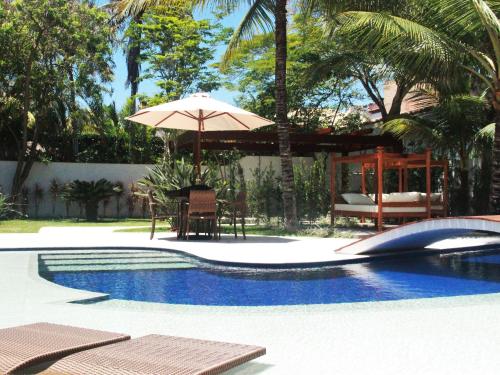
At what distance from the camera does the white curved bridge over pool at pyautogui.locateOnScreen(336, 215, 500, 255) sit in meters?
7.65

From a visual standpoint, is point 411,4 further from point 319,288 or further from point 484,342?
point 484,342

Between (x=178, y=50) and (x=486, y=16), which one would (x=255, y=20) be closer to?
(x=486, y=16)

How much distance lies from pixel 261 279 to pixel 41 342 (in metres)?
4.54

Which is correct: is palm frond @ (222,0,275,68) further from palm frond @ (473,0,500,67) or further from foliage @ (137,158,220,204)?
palm frond @ (473,0,500,67)

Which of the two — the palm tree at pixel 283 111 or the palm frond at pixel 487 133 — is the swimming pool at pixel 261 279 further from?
the palm frond at pixel 487 133

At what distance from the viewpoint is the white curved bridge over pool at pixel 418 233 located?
25.1ft

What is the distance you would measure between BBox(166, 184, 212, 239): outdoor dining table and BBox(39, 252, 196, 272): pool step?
202 centimetres

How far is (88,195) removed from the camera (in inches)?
797

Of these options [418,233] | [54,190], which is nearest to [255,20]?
[418,233]

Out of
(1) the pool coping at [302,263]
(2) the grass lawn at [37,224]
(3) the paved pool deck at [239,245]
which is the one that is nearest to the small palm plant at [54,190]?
(2) the grass lawn at [37,224]

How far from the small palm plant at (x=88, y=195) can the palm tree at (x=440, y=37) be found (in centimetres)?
1097

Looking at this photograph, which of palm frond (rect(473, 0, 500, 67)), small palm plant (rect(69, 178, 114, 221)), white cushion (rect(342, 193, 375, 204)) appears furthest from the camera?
small palm plant (rect(69, 178, 114, 221))

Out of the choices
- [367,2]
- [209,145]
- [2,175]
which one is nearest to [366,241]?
[367,2]

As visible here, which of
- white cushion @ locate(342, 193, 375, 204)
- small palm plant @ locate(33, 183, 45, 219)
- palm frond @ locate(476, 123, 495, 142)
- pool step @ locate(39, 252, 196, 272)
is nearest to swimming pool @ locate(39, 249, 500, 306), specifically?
pool step @ locate(39, 252, 196, 272)
